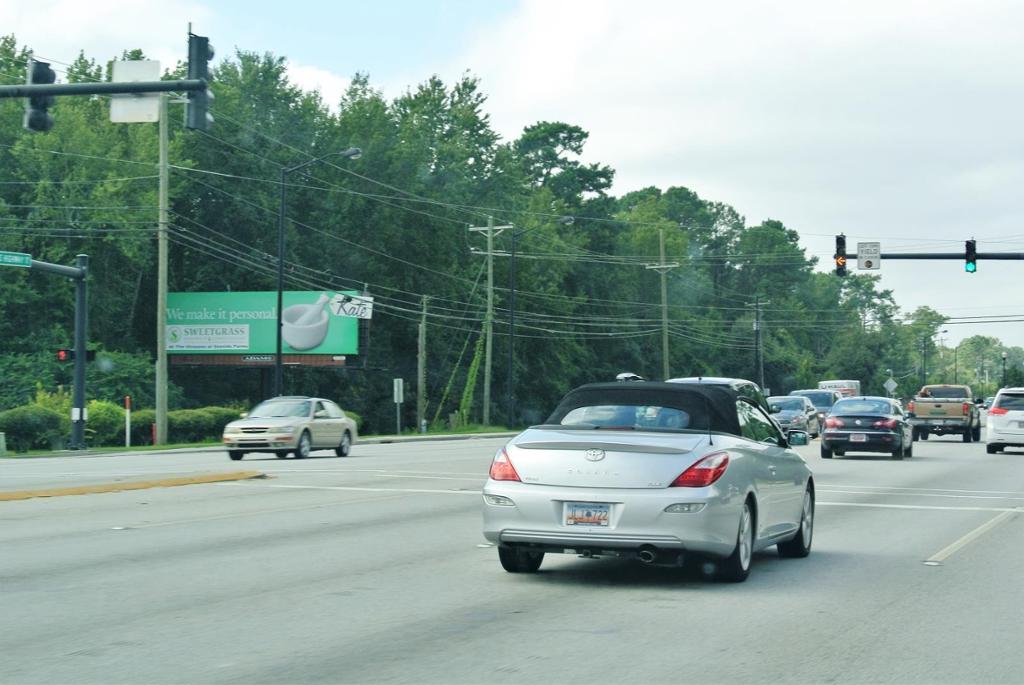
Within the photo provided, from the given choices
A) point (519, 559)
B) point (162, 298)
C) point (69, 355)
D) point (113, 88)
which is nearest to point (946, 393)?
point (162, 298)

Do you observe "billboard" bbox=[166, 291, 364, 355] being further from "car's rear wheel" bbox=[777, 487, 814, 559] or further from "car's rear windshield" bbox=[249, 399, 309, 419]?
"car's rear wheel" bbox=[777, 487, 814, 559]

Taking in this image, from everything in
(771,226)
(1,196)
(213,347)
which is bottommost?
(213,347)

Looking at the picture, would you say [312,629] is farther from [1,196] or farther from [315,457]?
[1,196]

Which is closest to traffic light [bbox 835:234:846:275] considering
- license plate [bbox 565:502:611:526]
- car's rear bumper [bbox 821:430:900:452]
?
car's rear bumper [bbox 821:430:900:452]

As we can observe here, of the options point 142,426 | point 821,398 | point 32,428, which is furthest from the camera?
point 821,398

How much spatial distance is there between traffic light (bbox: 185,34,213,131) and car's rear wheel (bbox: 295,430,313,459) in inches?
543

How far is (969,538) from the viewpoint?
15.5 m

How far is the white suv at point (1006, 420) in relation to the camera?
122ft

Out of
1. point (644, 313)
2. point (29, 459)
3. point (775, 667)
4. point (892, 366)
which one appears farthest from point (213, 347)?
point (892, 366)

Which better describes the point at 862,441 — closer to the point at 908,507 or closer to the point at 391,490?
the point at 908,507

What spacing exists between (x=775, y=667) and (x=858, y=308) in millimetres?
191683

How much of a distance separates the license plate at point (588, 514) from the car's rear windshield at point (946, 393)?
38.6m

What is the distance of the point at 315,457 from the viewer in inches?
1389

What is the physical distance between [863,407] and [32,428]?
83.6ft
